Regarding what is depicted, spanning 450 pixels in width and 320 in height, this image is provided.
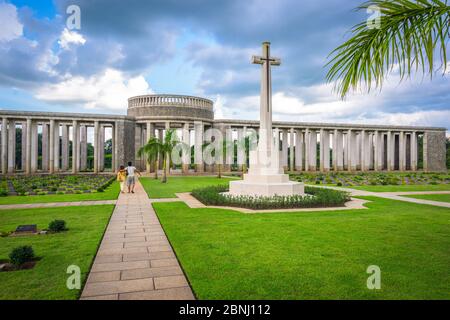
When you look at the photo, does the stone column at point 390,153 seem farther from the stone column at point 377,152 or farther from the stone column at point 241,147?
the stone column at point 241,147

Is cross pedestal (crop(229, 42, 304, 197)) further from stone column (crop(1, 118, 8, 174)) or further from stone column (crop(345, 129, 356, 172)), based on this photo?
stone column (crop(345, 129, 356, 172))

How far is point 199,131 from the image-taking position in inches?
2019

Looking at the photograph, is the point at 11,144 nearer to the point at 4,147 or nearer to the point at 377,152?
the point at 4,147

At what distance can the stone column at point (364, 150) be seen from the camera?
59.6 meters

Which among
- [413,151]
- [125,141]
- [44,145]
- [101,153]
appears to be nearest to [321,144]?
[413,151]

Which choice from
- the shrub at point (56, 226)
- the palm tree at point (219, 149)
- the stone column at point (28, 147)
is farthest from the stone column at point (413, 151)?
the stone column at point (28, 147)

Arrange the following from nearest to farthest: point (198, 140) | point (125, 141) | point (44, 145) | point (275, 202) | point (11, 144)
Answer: point (275, 202) < point (11, 144) < point (125, 141) < point (198, 140) < point (44, 145)

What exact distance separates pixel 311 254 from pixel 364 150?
58.5 metres

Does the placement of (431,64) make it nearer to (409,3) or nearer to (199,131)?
(409,3)

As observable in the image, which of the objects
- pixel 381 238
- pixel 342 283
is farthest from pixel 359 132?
pixel 342 283

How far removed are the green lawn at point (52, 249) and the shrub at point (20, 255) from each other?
29 cm

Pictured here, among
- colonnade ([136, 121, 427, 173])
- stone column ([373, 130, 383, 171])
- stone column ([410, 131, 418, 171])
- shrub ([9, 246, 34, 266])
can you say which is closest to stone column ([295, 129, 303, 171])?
colonnade ([136, 121, 427, 173])

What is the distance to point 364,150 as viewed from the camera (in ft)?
197
